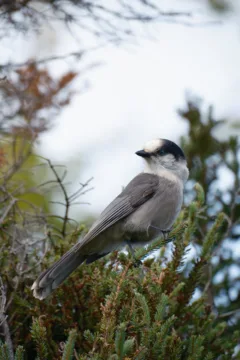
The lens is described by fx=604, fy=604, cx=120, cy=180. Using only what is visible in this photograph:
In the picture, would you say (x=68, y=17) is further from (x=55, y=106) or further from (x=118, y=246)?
(x=118, y=246)

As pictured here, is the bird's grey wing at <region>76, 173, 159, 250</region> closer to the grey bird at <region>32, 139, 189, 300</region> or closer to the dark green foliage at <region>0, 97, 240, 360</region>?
the grey bird at <region>32, 139, 189, 300</region>

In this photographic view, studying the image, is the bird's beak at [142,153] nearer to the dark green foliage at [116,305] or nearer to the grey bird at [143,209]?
the grey bird at [143,209]

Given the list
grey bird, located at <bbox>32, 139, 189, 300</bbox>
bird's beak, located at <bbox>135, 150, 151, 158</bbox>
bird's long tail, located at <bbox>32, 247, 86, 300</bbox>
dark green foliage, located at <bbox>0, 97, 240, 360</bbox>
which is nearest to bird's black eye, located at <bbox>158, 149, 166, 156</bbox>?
grey bird, located at <bbox>32, 139, 189, 300</bbox>

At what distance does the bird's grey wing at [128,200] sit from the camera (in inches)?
166

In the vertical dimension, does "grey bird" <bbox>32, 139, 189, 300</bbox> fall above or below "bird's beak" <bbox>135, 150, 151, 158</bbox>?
below

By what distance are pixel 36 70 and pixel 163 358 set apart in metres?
3.08

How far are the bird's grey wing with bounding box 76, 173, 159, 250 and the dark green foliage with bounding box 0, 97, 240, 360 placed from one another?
0.16 m

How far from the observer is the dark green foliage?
317 cm

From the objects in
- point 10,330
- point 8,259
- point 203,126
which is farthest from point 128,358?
point 203,126

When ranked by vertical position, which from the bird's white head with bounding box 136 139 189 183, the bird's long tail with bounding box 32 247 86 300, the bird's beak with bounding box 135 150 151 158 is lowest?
the bird's long tail with bounding box 32 247 86 300

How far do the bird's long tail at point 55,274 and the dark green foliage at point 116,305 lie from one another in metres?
0.10

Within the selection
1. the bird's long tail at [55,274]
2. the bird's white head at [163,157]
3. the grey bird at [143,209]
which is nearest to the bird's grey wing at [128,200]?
the grey bird at [143,209]

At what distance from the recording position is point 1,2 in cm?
425

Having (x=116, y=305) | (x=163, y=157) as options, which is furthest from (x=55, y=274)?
(x=163, y=157)
